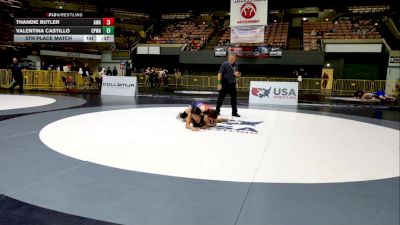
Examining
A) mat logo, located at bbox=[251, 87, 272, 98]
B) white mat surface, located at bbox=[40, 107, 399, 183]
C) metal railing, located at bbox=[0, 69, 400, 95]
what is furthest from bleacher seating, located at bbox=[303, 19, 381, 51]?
white mat surface, located at bbox=[40, 107, 399, 183]

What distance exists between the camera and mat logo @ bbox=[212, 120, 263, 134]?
577 cm

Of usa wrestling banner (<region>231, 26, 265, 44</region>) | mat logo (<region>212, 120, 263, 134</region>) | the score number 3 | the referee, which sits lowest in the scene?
mat logo (<region>212, 120, 263, 134</region>)

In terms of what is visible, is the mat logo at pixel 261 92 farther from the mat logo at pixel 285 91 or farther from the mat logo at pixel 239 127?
the mat logo at pixel 239 127

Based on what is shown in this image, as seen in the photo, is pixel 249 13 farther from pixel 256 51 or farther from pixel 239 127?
pixel 256 51

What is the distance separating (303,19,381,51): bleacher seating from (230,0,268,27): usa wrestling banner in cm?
1526

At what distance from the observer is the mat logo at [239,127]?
18.9ft

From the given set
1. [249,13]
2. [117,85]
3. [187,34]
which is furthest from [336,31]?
[117,85]

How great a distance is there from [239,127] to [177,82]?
20.5 metres

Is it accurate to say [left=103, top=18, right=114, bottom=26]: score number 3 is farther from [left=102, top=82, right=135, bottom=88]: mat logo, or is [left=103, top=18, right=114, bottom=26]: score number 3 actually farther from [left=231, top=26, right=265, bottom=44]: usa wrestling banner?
[left=231, top=26, right=265, bottom=44]: usa wrestling banner

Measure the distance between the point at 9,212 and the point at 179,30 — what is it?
31933 millimetres

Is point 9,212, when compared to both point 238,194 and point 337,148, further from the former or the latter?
point 337,148
